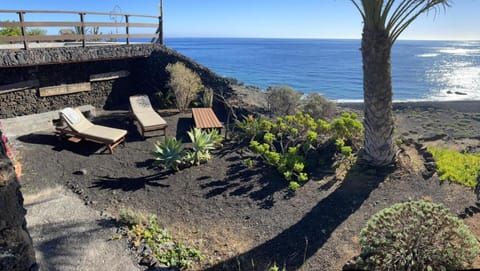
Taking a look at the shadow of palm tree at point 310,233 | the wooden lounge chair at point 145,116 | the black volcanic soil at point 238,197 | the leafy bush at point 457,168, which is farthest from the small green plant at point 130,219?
the leafy bush at point 457,168

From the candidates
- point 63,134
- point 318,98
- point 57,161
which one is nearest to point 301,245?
point 57,161

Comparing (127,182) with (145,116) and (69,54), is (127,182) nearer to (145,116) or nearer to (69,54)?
(145,116)

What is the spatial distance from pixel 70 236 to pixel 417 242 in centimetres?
462

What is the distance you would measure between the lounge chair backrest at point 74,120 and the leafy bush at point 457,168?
8617mm

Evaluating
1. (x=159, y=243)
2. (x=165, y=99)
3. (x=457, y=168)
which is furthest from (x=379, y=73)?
(x=165, y=99)

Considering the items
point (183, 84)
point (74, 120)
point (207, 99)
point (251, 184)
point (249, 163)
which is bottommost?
point (251, 184)

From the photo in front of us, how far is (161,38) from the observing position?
14547 mm

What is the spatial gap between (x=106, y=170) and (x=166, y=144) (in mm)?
1417

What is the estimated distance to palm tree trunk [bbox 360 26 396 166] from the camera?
669 centimetres

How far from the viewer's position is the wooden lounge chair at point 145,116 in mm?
9000

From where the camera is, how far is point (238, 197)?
6289mm

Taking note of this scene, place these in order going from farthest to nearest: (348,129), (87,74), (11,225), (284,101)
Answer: (284,101) < (87,74) < (348,129) < (11,225)

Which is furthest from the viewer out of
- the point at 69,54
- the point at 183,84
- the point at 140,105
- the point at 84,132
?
the point at 183,84

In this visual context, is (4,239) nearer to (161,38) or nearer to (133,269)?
(133,269)
